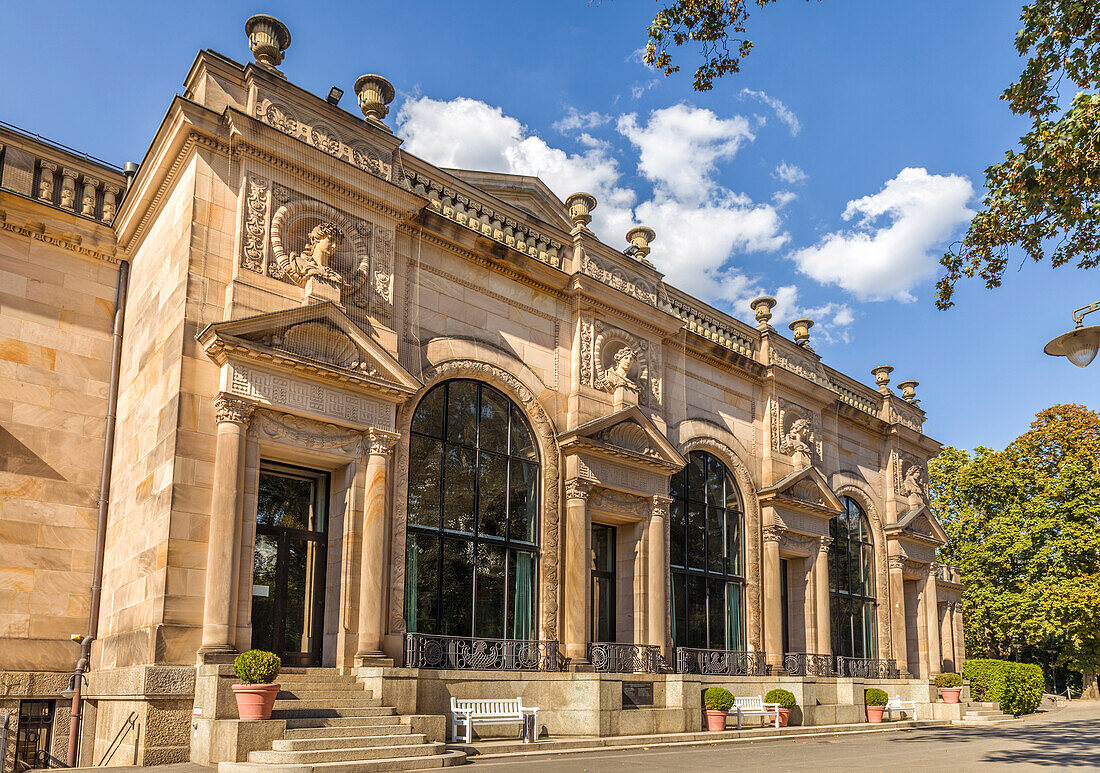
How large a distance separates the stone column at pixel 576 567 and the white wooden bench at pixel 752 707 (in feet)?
13.1

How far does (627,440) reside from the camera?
846 inches

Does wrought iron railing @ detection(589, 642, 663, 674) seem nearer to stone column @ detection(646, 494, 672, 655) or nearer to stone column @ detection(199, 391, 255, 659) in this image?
stone column @ detection(646, 494, 672, 655)

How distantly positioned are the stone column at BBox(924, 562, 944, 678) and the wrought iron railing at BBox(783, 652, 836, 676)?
794cm

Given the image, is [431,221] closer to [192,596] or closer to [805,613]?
[192,596]

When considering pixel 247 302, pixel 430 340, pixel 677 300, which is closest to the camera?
pixel 247 302

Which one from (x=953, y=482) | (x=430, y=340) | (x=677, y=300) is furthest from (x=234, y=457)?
(x=953, y=482)

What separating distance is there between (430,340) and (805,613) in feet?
48.6

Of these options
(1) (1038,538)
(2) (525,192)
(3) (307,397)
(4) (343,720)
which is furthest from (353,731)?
(1) (1038,538)

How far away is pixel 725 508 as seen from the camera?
2509cm

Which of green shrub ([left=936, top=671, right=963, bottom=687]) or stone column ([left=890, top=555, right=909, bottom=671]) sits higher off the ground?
stone column ([left=890, top=555, right=909, bottom=671])

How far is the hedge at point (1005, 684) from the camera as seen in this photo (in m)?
30.2

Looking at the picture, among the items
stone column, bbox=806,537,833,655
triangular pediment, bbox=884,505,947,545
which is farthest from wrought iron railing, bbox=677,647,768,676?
triangular pediment, bbox=884,505,947,545

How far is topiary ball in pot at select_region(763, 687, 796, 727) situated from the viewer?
71.5 ft

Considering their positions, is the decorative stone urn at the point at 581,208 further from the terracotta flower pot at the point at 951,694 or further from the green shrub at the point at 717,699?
the terracotta flower pot at the point at 951,694
